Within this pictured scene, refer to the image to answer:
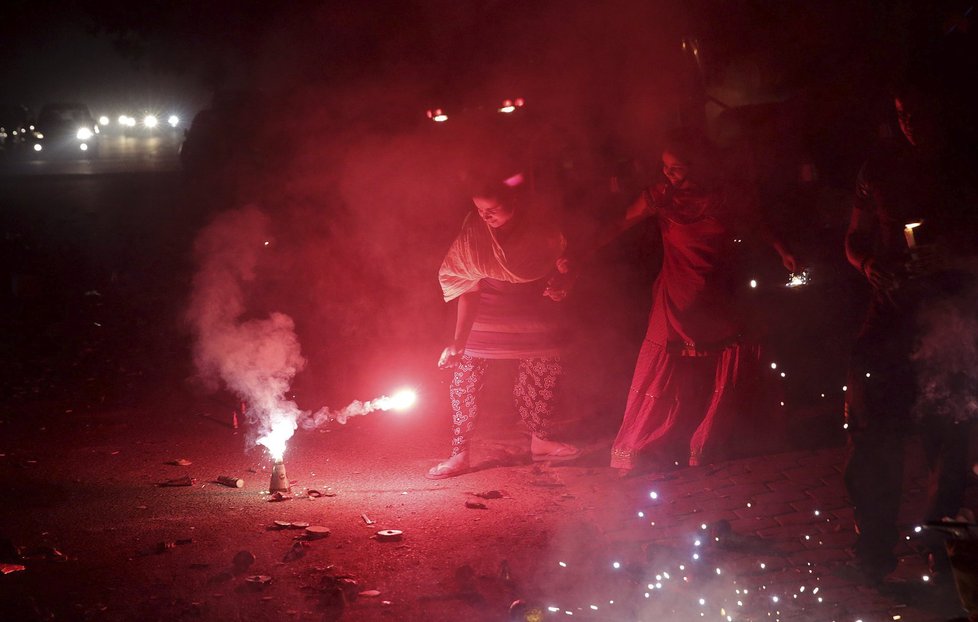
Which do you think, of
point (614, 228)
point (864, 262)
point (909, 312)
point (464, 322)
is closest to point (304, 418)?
point (464, 322)

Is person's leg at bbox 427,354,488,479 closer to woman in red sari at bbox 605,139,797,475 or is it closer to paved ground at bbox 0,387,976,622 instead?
paved ground at bbox 0,387,976,622

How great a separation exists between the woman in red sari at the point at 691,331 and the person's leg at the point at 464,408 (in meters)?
1.16

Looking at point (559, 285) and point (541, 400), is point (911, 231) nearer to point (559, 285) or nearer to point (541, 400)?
point (559, 285)

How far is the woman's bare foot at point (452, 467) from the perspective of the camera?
6.29m

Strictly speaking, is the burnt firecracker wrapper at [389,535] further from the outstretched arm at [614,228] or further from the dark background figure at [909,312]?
the dark background figure at [909,312]

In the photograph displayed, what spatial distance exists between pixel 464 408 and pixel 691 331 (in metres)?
1.86

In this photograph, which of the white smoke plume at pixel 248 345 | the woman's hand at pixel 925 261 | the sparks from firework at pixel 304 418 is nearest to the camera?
the woman's hand at pixel 925 261

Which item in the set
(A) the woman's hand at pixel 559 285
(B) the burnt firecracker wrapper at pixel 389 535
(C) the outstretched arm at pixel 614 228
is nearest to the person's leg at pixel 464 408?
(A) the woman's hand at pixel 559 285

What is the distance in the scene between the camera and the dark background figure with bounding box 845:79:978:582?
4.28m

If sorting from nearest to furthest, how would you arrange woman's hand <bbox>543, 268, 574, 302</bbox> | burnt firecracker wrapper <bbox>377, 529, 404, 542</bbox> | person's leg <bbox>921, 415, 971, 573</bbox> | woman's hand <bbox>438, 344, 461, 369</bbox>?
1. person's leg <bbox>921, 415, 971, 573</bbox>
2. burnt firecracker wrapper <bbox>377, 529, 404, 542</bbox>
3. woman's hand <bbox>543, 268, 574, 302</bbox>
4. woman's hand <bbox>438, 344, 461, 369</bbox>

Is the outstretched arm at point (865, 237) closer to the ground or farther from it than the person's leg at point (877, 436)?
farther from it

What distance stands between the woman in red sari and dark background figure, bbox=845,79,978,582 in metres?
1.18

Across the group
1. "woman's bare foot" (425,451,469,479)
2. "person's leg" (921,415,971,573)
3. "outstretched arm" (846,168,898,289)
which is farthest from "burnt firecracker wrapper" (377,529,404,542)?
"outstretched arm" (846,168,898,289)

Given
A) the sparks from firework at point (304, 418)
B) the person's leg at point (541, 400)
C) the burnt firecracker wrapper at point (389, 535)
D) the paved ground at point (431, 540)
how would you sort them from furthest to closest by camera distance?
the person's leg at point (541, 400)
the sparks from firework at point (304, 418)
the burnt firecracker wrapper at point (389, 535)
the paved ground at point (431, 540)
